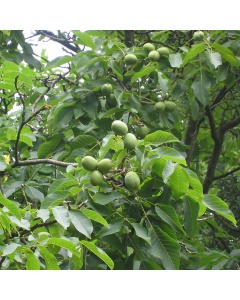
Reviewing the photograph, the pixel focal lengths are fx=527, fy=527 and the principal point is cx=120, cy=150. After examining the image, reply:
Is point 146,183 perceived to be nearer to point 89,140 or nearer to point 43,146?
point 89,140

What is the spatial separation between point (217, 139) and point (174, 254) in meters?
1.75

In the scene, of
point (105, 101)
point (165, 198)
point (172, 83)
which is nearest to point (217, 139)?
point (172, 83)

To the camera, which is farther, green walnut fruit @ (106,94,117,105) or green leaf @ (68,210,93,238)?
green walnut fruit @ (106,94,117,105)

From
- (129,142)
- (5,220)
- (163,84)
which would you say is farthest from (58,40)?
(5,220)

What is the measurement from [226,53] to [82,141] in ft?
2.65

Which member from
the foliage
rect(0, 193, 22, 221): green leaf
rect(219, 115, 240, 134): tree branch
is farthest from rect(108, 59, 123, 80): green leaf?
rect(0, 193, 22, 221): green leaf

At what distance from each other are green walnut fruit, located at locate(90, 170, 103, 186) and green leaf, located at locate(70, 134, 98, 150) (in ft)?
1.97

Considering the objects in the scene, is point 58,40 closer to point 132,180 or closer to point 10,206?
point 132,180

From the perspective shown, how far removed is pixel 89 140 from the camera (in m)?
2.26

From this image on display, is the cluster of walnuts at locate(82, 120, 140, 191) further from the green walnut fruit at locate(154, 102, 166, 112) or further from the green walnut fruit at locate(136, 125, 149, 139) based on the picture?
the green walnut fruit at locate(154, 102, 166, 112)

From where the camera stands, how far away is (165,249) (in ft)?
5.48

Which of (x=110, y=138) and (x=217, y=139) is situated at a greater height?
(x=110, y=138)

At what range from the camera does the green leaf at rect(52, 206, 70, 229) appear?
1.46 meters

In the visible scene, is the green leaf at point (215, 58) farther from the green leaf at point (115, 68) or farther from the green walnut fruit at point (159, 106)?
the green leaf at point (115, 68)
